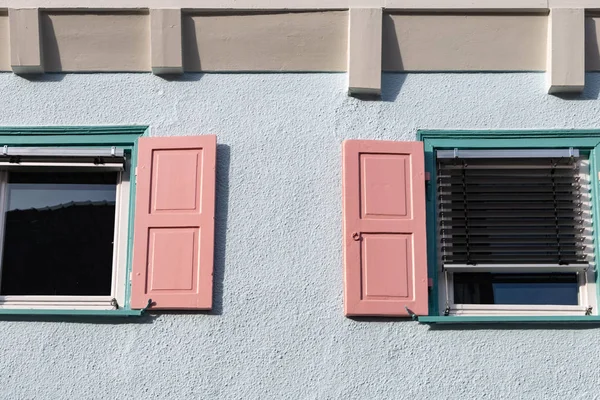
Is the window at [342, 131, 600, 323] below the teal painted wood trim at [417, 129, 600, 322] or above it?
below

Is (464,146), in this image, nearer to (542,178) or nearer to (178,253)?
(542,178)

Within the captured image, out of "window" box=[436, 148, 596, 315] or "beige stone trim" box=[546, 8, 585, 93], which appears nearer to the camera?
"window" box=[436, 148, 596, 315]

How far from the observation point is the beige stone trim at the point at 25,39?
6.09m

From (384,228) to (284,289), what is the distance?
2.13 feet

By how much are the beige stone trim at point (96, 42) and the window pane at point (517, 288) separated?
7.39 ft

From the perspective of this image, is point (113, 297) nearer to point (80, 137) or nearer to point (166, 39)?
point (80, 137)

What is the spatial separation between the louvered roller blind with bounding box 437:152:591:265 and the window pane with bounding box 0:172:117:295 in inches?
76.9

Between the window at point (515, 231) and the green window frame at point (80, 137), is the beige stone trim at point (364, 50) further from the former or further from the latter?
the green window frame at point (80, 137)

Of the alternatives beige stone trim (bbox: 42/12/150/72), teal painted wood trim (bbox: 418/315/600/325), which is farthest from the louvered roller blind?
beige stone trim (bbox: 42/12/150/72)

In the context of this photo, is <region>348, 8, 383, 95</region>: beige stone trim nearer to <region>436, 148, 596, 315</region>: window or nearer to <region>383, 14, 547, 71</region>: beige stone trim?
<region>383, 14, 547, 71</region>: beige stone trim

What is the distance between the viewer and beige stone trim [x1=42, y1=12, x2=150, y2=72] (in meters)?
6.16

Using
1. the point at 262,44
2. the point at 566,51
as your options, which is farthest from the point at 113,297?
the point at 566,51

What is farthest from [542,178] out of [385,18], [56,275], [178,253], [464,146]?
[56,275]

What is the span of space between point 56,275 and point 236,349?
1.17m
